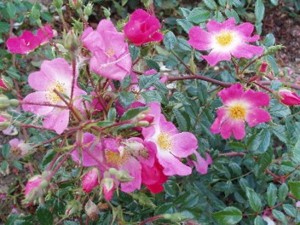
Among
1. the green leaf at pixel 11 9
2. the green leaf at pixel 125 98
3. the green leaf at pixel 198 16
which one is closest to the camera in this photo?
the green leaf at pixel 125 98

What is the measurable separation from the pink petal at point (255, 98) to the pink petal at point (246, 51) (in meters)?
0.11

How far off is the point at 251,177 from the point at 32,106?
816 millimetres

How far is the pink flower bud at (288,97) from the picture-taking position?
4.17ft

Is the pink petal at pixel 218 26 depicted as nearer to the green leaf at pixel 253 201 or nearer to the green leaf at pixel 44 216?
the green leaf at pixel 253 201

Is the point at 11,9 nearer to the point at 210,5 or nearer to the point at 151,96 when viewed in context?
the point at 210,5

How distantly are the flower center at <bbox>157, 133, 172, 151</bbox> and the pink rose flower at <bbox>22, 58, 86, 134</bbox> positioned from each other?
0.60 ft

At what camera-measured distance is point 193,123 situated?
1.48m

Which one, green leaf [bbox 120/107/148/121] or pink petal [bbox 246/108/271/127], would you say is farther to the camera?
pink petal [bbox 246/108/271/127]

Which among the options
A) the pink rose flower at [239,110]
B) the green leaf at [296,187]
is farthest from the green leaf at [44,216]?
the green leaf at [296,187]

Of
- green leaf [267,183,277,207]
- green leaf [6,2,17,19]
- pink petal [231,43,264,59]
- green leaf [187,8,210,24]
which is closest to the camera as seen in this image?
pink petal [231,43,264,59]

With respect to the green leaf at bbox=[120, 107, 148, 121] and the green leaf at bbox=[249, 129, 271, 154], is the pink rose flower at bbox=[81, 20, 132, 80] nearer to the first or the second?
the green leaf at bbox=[120, 107, 148, 121]

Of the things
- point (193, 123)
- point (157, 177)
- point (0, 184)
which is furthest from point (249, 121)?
point (0, 184)

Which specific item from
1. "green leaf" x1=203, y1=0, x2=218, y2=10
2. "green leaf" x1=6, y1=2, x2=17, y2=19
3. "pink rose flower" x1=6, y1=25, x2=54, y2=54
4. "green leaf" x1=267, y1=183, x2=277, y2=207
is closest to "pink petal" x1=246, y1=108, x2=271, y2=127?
"green leaf" x1=267, y1=183, x2=277, y2=207

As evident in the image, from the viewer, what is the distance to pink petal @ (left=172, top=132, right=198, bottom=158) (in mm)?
1272
